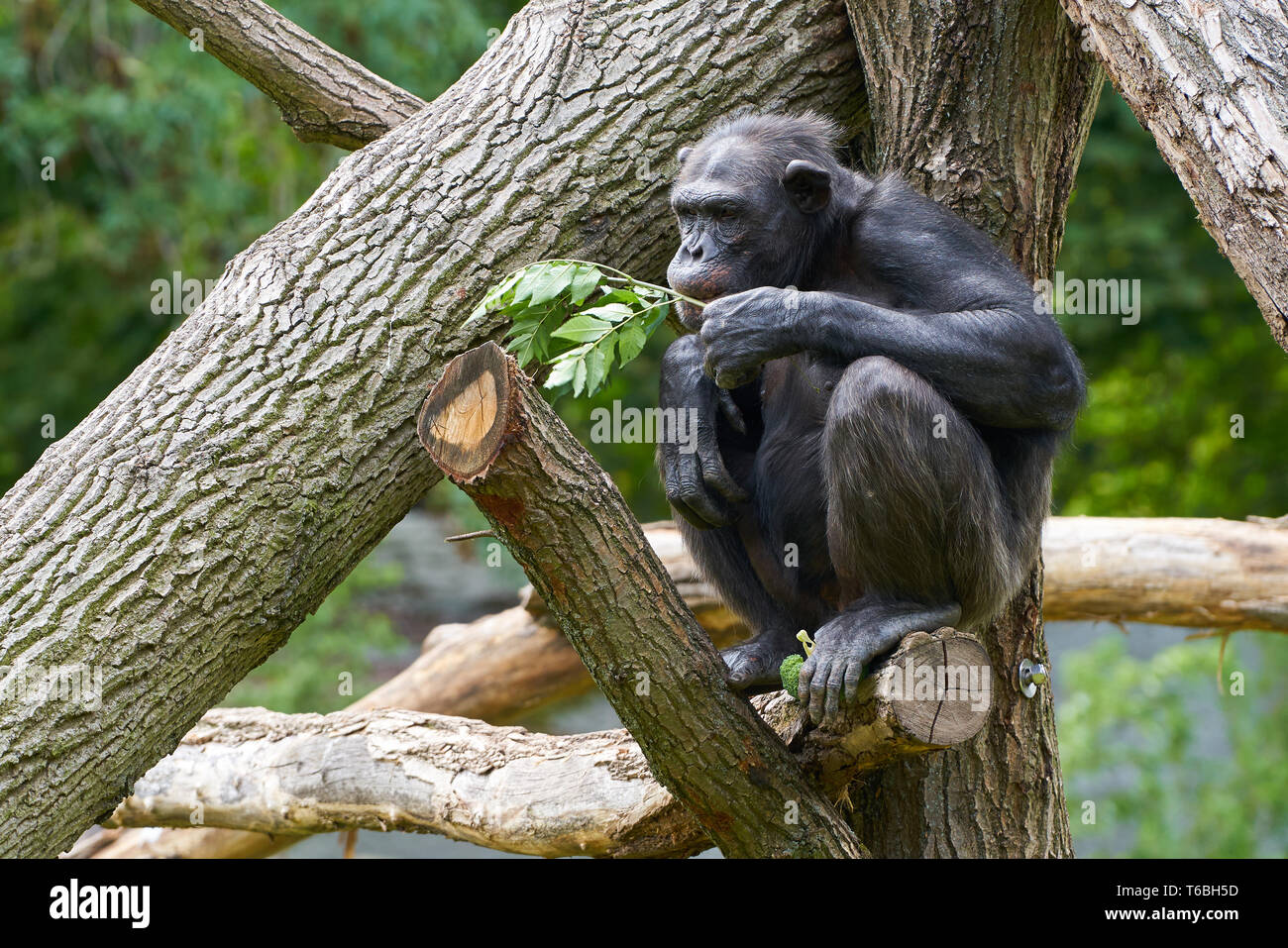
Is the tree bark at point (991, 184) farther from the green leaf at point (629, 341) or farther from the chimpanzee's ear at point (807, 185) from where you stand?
the green leaf at point (629, 341)

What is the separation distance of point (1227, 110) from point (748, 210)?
1.54 metres

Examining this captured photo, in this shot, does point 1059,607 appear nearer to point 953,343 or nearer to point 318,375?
point 953,343

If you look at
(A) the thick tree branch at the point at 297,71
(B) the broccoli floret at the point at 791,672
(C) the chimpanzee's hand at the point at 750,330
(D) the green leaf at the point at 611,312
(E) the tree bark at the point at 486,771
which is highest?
(A) the thick tree branch at the point at 297,71

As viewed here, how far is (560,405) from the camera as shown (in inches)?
510

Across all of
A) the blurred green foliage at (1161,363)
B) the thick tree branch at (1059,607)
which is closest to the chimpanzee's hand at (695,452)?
the thick tree branch at (1059,607)

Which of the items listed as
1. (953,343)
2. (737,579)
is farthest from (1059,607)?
(953,343)

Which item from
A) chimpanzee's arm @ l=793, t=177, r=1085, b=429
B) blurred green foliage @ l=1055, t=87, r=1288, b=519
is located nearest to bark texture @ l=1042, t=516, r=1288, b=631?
chimpanzee's arm @ l=793, t=177, r=1085, b=429

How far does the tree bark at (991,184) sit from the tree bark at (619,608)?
33.7 inches

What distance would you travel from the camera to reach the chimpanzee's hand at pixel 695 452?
14.3 ft

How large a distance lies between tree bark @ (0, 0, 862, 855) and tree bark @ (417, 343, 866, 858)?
1.28 metres

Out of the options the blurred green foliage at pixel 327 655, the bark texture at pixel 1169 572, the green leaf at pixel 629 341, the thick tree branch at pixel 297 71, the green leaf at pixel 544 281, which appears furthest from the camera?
the blurred green foliage at pixel 327 655
